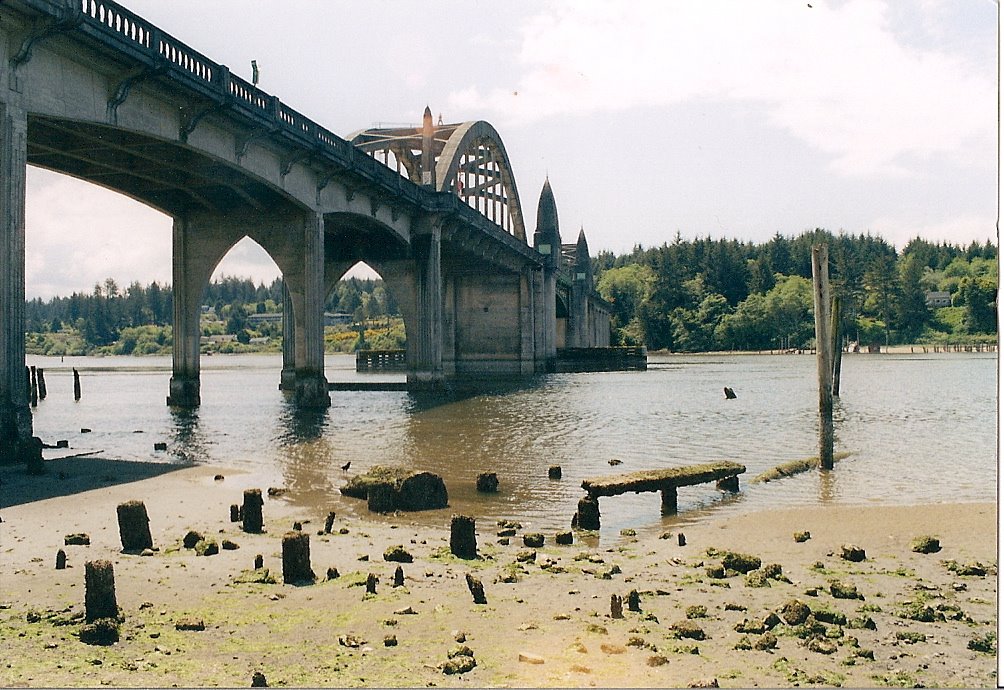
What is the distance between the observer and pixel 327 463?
21.6 meters

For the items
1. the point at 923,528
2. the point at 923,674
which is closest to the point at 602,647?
the point at 923,674

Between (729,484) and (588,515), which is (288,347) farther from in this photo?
(588,515)

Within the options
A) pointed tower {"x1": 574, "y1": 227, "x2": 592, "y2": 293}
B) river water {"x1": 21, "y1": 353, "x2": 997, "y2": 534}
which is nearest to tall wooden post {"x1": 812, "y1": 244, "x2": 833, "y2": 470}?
river water {"x1": 21, "y1": 353, "x2": 997, "y2": 534}

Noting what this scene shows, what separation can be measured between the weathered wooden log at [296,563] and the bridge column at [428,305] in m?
46.8

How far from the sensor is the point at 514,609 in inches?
332

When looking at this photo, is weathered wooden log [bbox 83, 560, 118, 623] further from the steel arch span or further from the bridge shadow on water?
the steel arch span

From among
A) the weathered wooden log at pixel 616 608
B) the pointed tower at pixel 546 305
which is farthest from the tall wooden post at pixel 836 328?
the pointed tower at pixel 546 305

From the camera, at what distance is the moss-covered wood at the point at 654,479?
46.1 ft

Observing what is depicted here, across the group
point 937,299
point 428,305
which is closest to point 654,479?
point 428,305

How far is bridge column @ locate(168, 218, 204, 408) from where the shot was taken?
4184 centimetres

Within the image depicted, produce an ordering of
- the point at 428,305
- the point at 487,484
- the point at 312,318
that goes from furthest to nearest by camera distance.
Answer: the point at 428,305
the point at 312,318
the point at 487,484

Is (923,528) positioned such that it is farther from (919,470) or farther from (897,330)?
(897,330)

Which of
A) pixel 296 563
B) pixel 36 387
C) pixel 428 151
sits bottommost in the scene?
pixel 296 563

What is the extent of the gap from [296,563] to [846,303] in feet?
553
